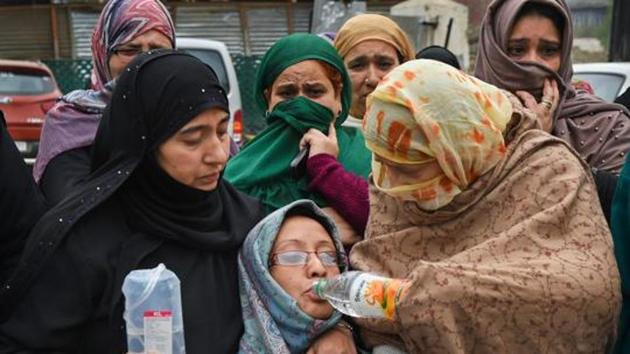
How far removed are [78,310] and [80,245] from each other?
0.16 m

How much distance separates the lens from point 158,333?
7.06 feet

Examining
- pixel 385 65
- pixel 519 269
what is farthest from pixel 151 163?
pixel 385 65

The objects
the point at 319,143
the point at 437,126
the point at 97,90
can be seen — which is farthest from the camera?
the point at 97,90

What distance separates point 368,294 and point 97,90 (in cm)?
186

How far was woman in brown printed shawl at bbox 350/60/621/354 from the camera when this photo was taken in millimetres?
2135

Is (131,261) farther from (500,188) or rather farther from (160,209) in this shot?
(500,188)

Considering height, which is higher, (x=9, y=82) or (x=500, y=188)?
(x=500, y=188)

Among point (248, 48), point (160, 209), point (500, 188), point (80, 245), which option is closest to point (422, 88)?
point (500, 188)

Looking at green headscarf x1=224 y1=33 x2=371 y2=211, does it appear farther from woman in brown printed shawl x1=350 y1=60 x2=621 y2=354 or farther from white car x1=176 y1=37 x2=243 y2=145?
white car x1=176 y1=37 x2=243 y2=145

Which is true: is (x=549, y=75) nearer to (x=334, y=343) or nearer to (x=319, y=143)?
(x=319, y=143)

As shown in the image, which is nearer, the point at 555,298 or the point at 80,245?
the point at 555,298

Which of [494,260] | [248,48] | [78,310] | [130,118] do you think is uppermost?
[130,118]

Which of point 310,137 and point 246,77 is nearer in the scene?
point 310,137

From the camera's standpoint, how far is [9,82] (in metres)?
11.7
